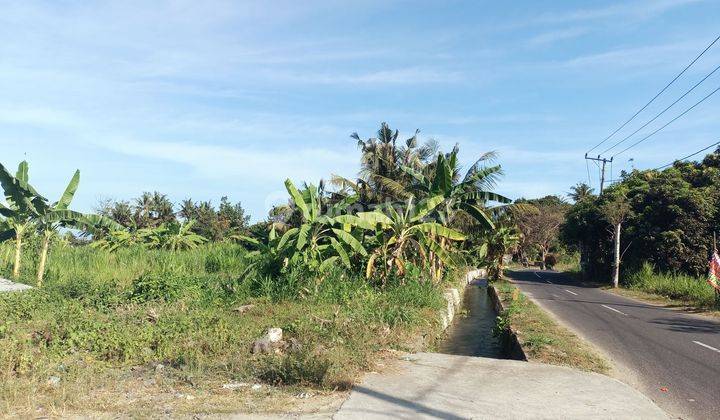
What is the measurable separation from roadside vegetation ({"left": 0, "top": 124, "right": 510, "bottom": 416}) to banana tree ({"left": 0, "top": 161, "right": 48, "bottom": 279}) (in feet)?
0.16

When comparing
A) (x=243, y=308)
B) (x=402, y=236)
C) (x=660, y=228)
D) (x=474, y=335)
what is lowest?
(x=474, y=335)

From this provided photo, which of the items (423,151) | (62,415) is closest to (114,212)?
(423,151)

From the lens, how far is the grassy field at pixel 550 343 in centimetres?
876

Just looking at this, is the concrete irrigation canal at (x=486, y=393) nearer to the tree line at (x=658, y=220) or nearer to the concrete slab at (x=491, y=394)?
the concrete slab at (x=491, y=394)

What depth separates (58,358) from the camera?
7285 mm

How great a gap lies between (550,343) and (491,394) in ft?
12.5

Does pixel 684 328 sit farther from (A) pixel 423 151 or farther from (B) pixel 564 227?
(B) pixel 564 227

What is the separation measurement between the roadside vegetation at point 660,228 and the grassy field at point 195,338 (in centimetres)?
1579

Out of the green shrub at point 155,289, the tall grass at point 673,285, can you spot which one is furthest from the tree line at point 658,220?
the green shrub at point 155,289

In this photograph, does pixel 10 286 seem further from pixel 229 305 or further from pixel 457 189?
pixel 457 189

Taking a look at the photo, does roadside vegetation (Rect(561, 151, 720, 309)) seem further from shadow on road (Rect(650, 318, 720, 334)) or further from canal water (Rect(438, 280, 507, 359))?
canal water (Rect(438, 280, 507, 359))

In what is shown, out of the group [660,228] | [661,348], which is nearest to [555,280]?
[660,228]

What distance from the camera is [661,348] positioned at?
418 inches

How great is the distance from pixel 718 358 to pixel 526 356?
11.8ft
